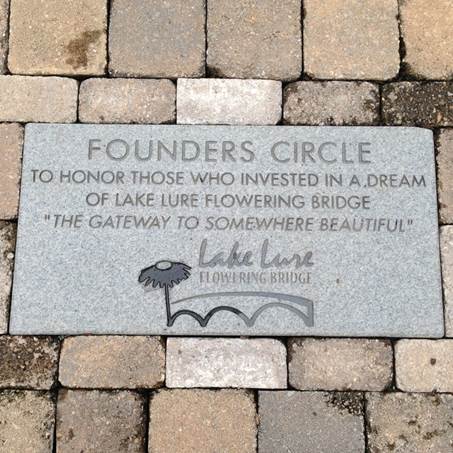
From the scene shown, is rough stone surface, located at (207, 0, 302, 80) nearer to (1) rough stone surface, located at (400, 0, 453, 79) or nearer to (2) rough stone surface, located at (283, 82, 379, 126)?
(2) rough stone surface, located at (283, 82, 379, 126)

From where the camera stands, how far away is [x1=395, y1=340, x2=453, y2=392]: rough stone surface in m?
2.57

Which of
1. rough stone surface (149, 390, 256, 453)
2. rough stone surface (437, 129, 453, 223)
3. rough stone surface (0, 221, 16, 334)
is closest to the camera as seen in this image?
rough stone surface (149, 390, 256, 453)

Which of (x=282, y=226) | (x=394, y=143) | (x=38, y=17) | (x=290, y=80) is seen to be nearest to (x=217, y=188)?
(x=282, y=226)

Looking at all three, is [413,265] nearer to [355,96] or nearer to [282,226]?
[282,226]

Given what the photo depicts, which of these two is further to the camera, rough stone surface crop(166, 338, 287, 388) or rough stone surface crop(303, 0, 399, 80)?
rough stone surface crop(303, 0, 399, 80)

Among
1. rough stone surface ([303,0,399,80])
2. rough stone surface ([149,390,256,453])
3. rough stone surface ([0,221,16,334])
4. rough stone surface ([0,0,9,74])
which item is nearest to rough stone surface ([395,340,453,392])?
rough stone surface ([149,390,256,453])

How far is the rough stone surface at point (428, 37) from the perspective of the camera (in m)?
2.90

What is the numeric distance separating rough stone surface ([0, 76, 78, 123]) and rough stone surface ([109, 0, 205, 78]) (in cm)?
26

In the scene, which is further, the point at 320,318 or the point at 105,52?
the point at 105,52

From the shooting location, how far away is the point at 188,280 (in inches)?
103

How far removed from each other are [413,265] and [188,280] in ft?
3.27

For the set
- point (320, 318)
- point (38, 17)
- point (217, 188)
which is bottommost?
point (320, 318)

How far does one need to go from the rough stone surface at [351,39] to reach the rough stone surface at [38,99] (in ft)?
3.76

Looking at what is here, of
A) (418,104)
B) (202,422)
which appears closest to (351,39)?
(418,104)
